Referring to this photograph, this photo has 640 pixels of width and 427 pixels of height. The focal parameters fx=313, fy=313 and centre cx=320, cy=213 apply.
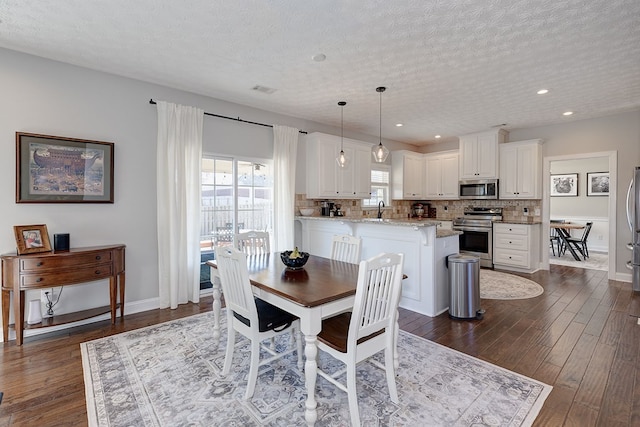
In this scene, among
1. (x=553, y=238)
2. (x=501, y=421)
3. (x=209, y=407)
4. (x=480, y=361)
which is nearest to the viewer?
(x=501, y=421)

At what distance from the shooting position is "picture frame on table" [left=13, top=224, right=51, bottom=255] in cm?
285

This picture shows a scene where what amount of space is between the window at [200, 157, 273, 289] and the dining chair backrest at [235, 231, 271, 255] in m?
0.72

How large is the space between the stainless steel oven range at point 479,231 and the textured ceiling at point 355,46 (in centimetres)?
241

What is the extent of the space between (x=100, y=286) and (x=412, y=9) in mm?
4061

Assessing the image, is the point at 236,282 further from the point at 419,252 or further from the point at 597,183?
the point at 597,183

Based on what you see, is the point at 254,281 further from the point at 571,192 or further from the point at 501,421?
the point at 571,192

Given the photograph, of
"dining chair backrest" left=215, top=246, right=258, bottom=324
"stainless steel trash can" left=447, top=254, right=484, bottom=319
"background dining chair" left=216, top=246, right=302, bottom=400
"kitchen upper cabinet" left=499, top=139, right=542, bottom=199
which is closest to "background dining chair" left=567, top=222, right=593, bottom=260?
"kitchen upper cabinet" left=499, top=139, right=542, bottom=199

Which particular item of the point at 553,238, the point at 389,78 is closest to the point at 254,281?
the point at 389,78

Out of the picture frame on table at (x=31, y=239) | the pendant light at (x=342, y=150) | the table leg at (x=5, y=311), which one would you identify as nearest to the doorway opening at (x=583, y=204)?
the pendant light at (x=342, y=150)

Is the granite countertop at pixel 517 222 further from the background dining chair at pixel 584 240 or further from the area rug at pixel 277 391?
the area rug at pixel 277 391

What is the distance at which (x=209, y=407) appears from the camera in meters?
2.01

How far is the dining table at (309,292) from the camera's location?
1.86 meters

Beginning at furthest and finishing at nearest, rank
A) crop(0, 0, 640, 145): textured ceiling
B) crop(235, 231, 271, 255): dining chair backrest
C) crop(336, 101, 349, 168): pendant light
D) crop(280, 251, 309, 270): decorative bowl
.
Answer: crop(336, 101, 349, 168): pendant light < crop(235, 231, 271, 255): dining chair backrest < crop(280, 251, 309, 270): decorative bowl < crop(0, 0, 640, 145): textured ceiling

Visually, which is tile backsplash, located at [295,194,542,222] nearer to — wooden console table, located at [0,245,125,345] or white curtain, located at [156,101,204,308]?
white curtain, located at [156,101,204,308]
